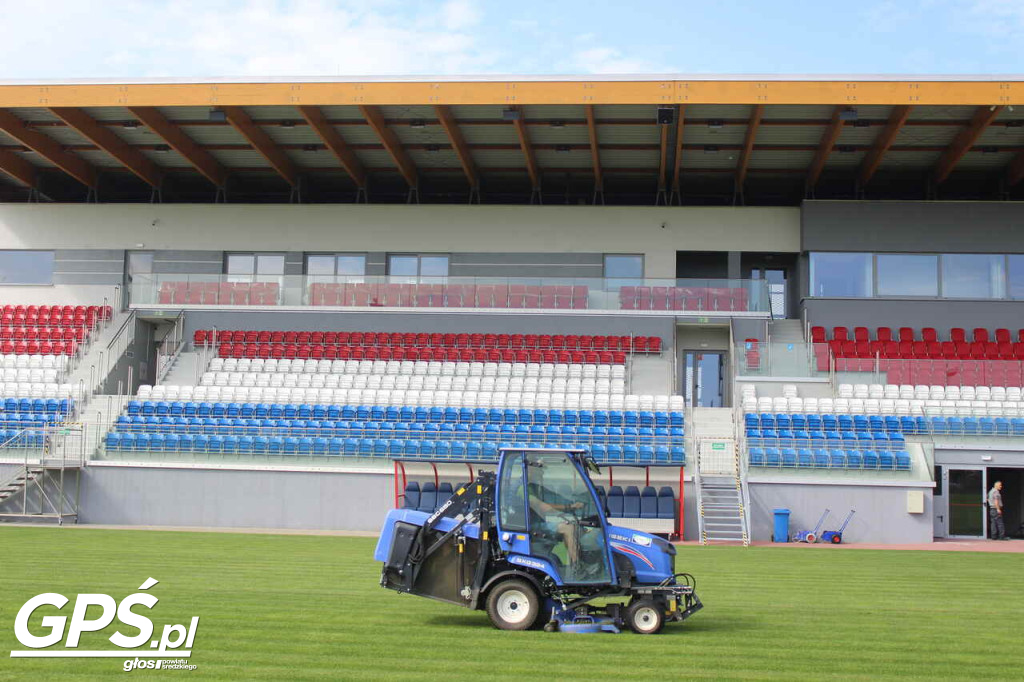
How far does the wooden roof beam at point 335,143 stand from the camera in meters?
28.0

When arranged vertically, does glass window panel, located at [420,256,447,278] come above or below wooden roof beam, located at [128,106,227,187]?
below

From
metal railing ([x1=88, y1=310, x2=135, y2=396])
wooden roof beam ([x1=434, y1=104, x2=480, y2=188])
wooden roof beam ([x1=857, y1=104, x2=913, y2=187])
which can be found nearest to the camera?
wooden roof beam ([x1=857, y1=104, x2=913, y2=187])

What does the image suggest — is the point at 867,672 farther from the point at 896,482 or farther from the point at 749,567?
the point at 896,482

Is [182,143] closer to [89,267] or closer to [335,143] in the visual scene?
[335,143]

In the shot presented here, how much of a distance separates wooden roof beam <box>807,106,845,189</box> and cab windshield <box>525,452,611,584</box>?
19.6 meters

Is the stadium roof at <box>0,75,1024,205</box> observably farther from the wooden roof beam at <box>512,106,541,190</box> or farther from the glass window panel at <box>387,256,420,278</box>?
the glass window panel at <box>387,256,420,278</box>

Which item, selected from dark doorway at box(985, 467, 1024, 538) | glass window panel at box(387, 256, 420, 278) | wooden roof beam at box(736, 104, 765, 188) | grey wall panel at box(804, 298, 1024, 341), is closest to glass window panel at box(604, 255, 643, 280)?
wooden roof beam at box(736, 104, 765, 188)

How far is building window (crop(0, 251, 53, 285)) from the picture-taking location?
3428 centimetres

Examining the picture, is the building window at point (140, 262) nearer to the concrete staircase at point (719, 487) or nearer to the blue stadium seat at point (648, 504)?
the concrete staircase at point (719, 487)

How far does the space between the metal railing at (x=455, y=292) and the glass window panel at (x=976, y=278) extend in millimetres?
5667

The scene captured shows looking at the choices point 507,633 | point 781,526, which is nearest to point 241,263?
point 781,526

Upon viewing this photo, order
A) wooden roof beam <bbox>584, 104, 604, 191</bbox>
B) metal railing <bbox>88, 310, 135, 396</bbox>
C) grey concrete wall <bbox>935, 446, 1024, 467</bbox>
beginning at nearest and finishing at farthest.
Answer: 1. grey concrete wall <bbox>935, 446, 1024, 467</bbox>
2. wooden roof beam <bbox>584, 104, 604, 191</bbox>
3. metal railing <bbox>88, 310, 135, 396</bbox>

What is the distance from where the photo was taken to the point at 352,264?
110 feet

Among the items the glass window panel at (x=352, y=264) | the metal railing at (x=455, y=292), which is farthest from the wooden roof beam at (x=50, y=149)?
the glass window panel at (x=352, y=264)
